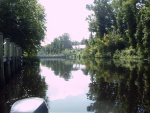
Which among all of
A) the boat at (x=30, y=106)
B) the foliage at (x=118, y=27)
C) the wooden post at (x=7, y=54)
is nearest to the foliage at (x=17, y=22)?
the wooden post at (x=7, y=54)

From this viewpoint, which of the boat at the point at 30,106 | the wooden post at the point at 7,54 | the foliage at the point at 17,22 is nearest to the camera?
the boat at the point at 30,106

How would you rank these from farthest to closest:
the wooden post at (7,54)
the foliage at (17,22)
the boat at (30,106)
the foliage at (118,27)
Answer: the foliage at (118,27) < the foliage at (17,22) < the wooden post at (7,54) < the boat at (30,106)

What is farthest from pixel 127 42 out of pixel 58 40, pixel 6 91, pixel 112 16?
pixel 58 40

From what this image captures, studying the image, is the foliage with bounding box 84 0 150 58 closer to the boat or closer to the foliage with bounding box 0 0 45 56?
the foliage with bounding box 0 0 45 56

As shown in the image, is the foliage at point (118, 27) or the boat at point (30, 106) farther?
the foliage at point (118, 27)

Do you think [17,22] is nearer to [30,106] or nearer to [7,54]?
[7,54]

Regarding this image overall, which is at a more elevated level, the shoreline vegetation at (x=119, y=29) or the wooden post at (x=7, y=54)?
the shoreline vegetation at (x=119, y=29)

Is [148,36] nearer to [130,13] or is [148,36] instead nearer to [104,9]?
[130,13]

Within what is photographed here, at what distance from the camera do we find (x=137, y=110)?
25.8ft

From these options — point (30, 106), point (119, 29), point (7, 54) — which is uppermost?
point (119, 29)

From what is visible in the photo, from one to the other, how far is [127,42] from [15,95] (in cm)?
5643

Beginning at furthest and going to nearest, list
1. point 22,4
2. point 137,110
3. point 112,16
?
point 112,16, point 22,4, point 137,110

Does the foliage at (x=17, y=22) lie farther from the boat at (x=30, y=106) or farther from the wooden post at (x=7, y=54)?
the boat at (x=30, y=106)

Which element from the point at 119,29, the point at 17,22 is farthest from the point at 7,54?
A: the point at 119,29
